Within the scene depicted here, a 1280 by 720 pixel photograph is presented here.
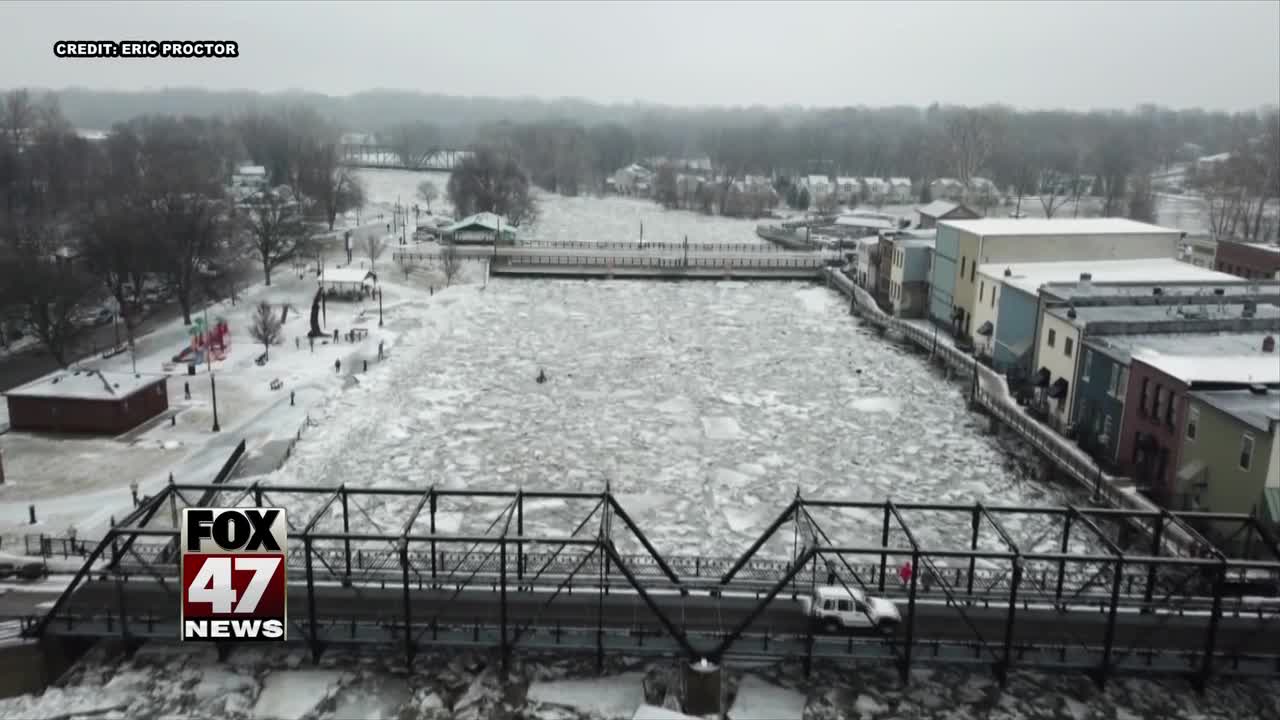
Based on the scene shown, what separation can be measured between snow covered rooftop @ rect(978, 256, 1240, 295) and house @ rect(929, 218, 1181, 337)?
51cm

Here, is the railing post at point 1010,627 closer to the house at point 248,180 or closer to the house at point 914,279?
the house at point 914,279

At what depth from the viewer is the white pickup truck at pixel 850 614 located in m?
17.2

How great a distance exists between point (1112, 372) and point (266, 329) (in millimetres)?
30667

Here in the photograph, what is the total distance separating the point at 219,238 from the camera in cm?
5022

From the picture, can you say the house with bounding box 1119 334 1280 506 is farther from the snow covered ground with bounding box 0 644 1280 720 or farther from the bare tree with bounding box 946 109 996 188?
the bare tree with bounding box 946 109 996 188

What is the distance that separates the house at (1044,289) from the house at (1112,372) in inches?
152

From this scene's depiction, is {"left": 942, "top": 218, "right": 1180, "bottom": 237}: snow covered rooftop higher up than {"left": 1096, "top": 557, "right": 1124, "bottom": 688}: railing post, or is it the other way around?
{"left": 942, "top": 218, "right": 1180, "bottom": 237}: snow covered rooftop

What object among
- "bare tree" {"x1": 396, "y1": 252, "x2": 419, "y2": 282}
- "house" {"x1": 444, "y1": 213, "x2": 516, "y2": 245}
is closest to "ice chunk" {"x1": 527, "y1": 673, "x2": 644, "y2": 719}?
"bare tree" {"x1": 396, "y1": 252, "x2": 419, "y2": 282}

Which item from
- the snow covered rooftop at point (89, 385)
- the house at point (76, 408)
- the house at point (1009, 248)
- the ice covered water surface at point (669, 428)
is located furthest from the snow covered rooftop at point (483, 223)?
the house at point (76, 408)

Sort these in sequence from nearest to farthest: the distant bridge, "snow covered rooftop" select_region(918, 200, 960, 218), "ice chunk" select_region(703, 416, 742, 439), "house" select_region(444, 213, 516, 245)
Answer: "ice chunk" select_region(703, 416, 742, 439)
"snow covered rooftop" select_region(918, 200, 960, 218)
"house" select_region(444, 213, 516, 245)
the distant bridge

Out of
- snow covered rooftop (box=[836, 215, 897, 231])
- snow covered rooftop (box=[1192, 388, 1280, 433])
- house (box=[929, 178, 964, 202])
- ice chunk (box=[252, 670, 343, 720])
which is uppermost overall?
house (box=[929, 178, 964, 202])

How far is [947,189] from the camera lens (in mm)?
113000

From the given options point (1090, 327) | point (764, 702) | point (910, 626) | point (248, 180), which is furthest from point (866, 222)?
point (764, 702)

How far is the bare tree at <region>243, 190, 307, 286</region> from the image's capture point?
174 ft
